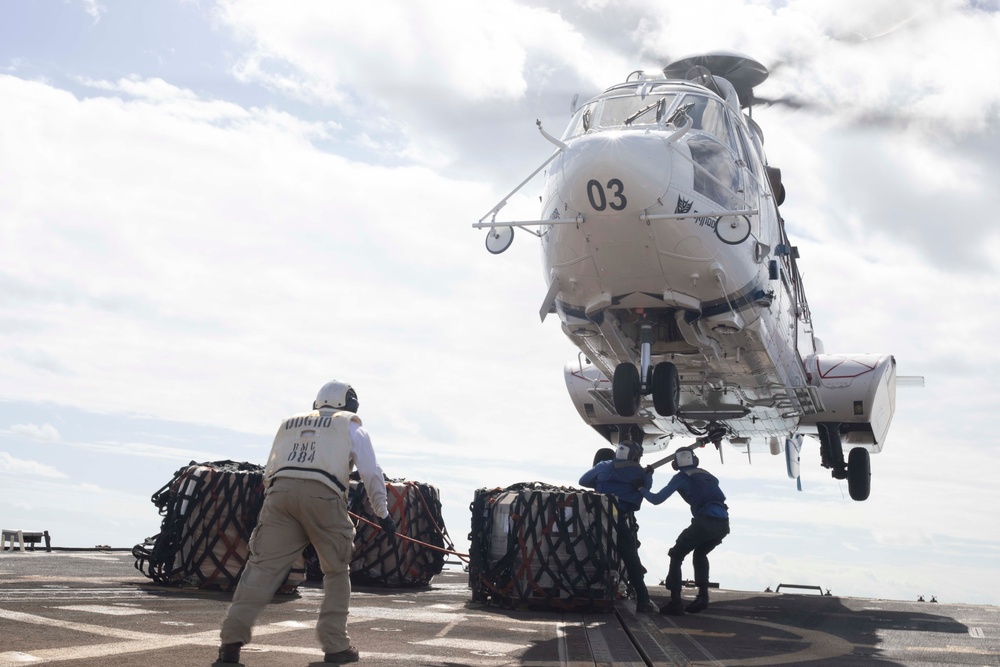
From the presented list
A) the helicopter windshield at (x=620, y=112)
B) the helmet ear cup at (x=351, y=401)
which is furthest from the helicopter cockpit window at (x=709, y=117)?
the helmet ear cup at (x=351, y=401)

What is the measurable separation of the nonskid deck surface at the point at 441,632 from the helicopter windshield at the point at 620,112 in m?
6.33

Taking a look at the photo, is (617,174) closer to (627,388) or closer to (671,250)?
(671,250)

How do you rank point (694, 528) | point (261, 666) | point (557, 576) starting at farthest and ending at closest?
point (694, 528)
point (557, 576)
point (261, 666)

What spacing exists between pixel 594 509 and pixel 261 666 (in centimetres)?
639

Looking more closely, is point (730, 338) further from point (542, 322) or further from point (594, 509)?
point (594, 509)

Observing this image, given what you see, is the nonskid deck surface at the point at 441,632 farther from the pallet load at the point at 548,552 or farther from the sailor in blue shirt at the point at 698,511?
the sailor in blue shirt at the point at 698,511

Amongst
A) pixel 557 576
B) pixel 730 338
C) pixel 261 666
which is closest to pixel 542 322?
pixel 730 338

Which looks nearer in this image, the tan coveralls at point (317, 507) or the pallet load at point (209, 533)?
the tan coveralls at point (317, 507)

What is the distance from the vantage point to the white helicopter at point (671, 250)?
12.1 metres

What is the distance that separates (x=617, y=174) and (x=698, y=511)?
433 centimetres

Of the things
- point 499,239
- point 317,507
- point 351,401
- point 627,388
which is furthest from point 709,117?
point 317,507

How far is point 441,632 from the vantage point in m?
8.60

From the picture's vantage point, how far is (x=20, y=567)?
13812 mm

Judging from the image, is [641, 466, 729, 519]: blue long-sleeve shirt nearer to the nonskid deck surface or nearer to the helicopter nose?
the nonskid deck surface
